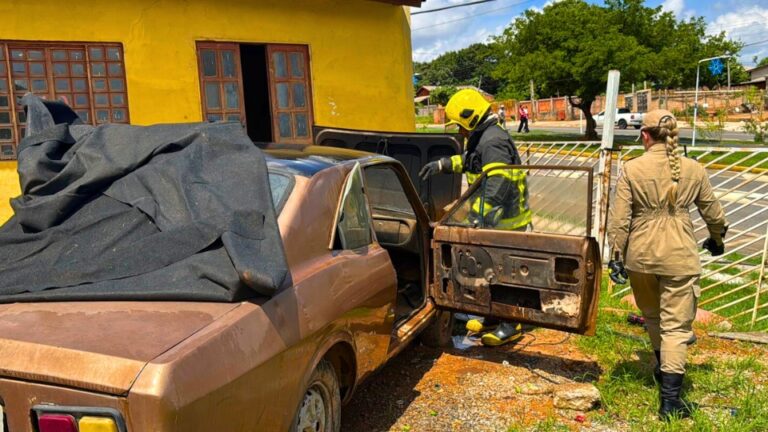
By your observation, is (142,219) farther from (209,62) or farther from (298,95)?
(298,95)

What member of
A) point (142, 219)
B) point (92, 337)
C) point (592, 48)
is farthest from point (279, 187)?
point (592, 48)

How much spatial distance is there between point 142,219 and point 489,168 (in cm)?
226

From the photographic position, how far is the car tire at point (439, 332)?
4.55 m

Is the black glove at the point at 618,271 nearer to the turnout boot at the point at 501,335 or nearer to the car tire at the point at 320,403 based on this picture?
the turnout boot at the point at 501,335

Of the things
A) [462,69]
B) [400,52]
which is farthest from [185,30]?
[462,69]

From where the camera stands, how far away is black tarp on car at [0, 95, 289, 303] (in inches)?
95.0

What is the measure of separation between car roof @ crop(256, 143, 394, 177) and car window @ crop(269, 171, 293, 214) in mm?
69

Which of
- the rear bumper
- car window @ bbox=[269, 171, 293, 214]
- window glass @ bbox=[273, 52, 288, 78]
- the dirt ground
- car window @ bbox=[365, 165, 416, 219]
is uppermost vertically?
window glass @ bbox=[273, 52, 288, 78]

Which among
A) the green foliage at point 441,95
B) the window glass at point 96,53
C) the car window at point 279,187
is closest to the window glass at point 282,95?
the window glass at point 96,53

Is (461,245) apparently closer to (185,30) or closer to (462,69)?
(185,30)

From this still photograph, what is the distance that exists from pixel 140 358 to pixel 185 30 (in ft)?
20.8

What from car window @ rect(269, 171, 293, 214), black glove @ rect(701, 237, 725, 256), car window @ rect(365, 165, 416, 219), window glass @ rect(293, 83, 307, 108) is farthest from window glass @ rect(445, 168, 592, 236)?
window glass @ rect(293, 83, 307, 108)

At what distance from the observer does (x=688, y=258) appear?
3566mm

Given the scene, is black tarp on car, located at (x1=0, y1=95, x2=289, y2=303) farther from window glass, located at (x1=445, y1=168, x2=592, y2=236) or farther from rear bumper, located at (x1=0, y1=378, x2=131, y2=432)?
window glass, located at (x1=445, y1=168, x2=592, y2=236)
